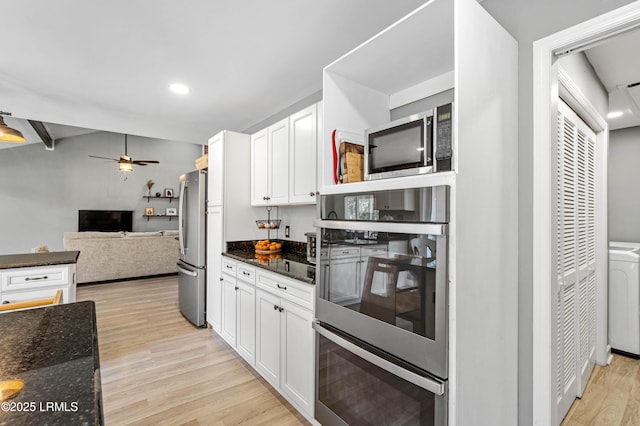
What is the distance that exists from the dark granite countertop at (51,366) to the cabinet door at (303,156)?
1.70 m

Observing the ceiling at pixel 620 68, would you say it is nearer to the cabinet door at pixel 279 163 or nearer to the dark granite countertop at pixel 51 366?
the cabinet door at pixel 279 163

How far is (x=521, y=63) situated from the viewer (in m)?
1.51

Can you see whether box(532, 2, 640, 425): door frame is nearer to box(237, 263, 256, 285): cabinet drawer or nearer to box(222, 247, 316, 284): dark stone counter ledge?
box(222, 247, 316, 284): dark stone counter ledge

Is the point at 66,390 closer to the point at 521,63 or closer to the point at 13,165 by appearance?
the point at 521,63

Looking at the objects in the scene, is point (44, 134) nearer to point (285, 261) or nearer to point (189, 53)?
point (189, 53)

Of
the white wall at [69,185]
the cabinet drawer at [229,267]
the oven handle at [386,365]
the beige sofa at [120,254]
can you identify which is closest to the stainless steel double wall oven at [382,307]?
the oven handle at [386,365]

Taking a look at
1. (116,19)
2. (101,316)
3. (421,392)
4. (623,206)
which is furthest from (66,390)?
(623,206)

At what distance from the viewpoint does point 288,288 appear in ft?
6.91

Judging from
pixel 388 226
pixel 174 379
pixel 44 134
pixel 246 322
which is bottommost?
pixel 174 379

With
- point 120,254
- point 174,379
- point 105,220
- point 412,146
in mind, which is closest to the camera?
point 412,146

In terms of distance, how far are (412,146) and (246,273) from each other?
1822 millimetres

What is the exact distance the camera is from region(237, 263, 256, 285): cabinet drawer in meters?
2.56

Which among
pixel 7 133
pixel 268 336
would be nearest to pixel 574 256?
pixel 268 336

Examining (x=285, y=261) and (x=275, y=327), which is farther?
(x=285, y=261)
